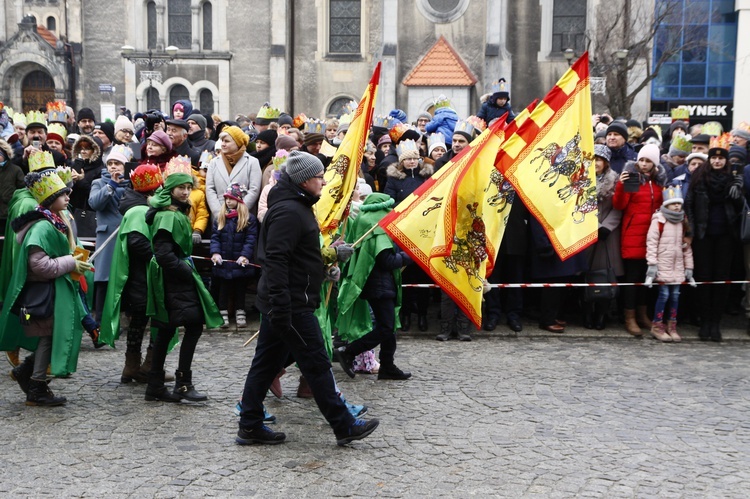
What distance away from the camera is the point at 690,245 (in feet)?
35.1

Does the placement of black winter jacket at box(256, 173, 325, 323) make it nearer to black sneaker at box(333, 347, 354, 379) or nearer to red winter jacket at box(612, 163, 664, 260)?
black sneaker at box(333, 347, 354, 379)

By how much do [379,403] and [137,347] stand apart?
2.31 metres

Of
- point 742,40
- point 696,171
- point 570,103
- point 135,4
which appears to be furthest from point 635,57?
point 570,103

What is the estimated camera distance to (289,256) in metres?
6.21

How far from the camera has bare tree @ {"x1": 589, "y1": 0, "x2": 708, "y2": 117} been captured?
29719 millimetres

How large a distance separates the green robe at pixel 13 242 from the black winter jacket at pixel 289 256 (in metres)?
2.28

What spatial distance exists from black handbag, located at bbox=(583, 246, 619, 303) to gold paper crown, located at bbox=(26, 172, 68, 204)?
6.19m

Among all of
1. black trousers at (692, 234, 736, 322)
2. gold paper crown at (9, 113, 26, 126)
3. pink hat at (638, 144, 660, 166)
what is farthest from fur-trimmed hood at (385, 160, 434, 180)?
gold paper crown at (9, 113, 26, 126)

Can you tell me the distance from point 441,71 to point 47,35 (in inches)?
659

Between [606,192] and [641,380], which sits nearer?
[641,380]

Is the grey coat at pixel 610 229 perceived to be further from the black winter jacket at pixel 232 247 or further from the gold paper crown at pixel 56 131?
the gold paper crown at pixel 56 131

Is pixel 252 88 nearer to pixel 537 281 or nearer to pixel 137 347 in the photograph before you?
pixel 537 281

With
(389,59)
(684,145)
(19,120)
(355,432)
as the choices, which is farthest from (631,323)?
(389,59)

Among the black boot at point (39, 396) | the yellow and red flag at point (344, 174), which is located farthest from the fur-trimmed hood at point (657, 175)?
the black boot at point (39, 396)
